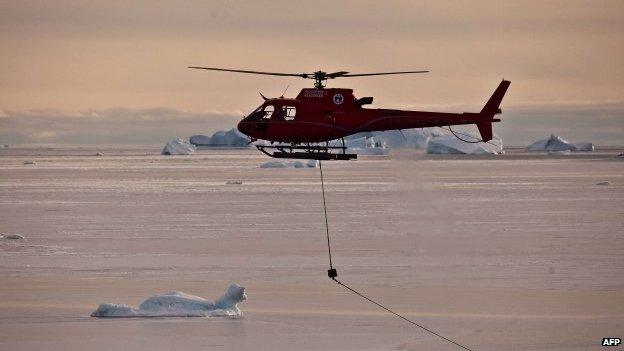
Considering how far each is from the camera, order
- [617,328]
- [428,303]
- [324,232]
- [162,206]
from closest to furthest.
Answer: [617,328] < [428,303] < [324,232] < [162,206]

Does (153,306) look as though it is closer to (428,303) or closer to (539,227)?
(428,303)

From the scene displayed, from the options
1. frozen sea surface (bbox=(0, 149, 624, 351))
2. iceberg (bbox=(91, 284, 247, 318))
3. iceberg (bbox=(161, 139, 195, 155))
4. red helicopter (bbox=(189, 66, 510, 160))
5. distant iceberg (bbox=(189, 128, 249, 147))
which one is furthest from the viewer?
distant iceberg (bbox=(189, 128, 249, 147))

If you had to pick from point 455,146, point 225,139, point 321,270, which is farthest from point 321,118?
point 225,139

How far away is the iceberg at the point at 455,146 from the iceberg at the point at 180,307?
9016 cm

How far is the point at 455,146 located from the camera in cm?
11100

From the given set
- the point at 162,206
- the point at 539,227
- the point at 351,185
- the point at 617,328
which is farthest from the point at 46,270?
the point at 351,185

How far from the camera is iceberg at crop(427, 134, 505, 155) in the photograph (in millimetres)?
109625

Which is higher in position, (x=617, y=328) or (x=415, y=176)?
(x=415, y=176)

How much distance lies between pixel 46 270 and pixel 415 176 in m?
8.31

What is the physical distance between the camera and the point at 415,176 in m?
25.2

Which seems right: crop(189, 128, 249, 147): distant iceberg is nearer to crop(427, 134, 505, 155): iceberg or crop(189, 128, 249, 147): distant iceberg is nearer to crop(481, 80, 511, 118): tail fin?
crop(427, 134, 505, 155): iceberg

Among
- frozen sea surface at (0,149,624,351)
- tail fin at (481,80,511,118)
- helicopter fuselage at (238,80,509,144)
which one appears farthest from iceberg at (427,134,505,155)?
helicopter fuselage at (238,80,509,144)

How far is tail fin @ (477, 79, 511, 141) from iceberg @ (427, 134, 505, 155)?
83.7 m

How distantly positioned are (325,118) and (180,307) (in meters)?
5.61
